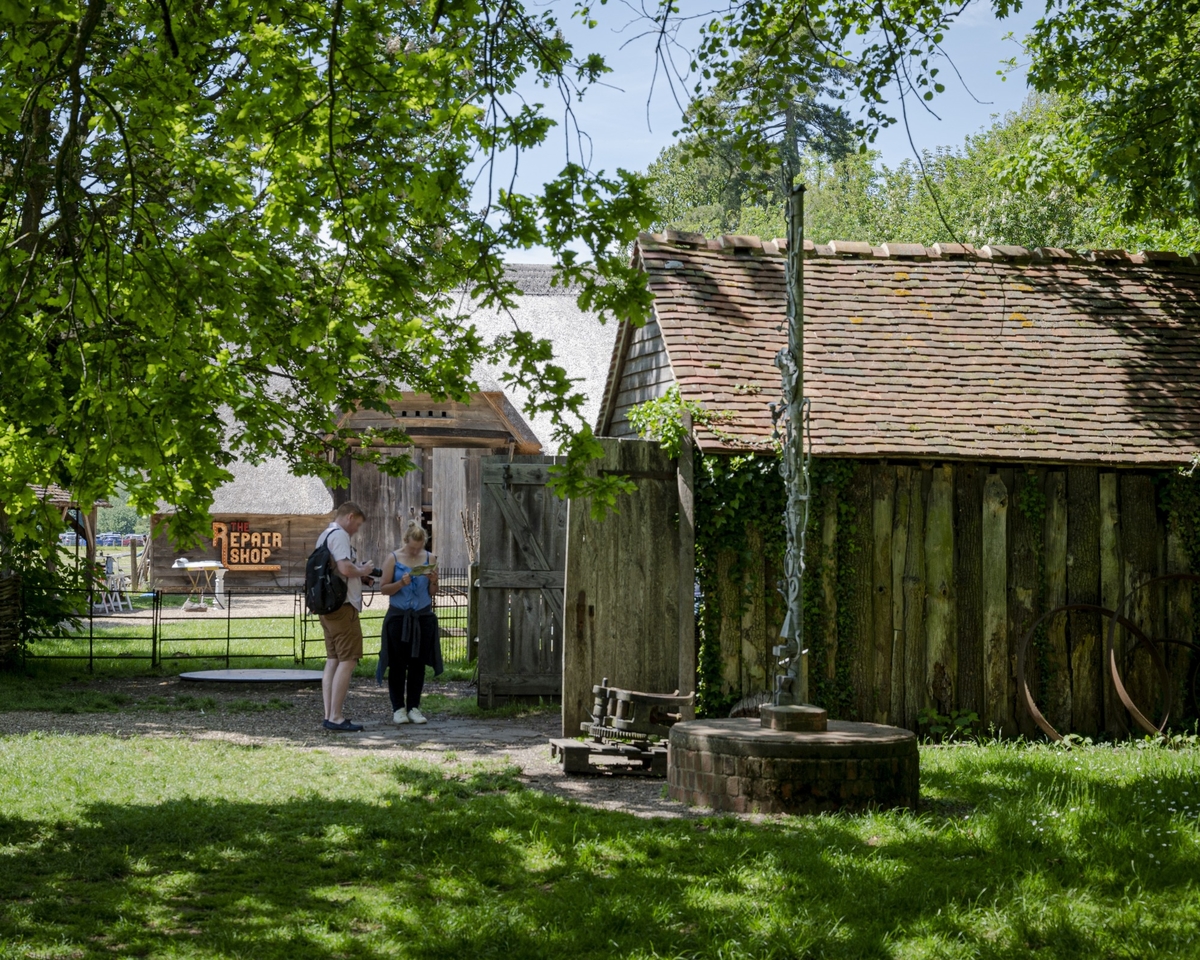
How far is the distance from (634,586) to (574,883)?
185 inches

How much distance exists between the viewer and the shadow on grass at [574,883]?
197 inches

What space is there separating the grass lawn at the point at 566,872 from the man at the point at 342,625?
8.13 ft

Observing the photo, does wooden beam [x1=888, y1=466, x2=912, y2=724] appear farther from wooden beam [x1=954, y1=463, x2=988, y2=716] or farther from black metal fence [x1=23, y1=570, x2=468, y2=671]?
black metal fence [x1=23, y1=570, x2=468, y2=671]

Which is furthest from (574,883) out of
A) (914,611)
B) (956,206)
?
Answer: (956,206)

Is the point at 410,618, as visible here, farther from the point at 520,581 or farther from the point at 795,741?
the point at 795,741

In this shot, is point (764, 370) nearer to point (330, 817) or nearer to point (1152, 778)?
point (1152, 778)

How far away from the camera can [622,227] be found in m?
6.17

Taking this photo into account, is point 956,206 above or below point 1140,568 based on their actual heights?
above

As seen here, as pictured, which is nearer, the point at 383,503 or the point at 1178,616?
the point at 1178,616

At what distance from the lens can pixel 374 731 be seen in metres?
10.9

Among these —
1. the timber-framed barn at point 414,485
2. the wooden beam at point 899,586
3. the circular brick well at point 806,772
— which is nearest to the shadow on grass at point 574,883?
the circular brick well at point 806,772

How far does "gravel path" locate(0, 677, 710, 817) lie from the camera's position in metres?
8.45

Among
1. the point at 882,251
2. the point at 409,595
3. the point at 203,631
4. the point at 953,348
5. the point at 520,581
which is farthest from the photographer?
the point at 203,631

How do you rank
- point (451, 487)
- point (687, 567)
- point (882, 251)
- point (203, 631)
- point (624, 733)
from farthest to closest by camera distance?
point (451, 487), point (203, 631), point (882, 251), point (687, 567), point (624, 733)
